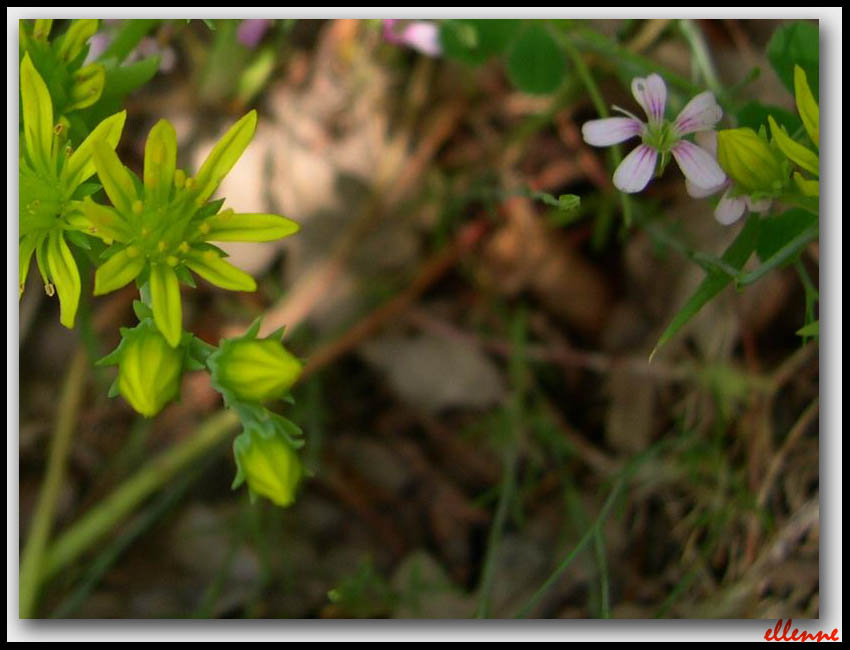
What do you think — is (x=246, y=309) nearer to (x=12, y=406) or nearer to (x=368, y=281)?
(x=368, y=281)

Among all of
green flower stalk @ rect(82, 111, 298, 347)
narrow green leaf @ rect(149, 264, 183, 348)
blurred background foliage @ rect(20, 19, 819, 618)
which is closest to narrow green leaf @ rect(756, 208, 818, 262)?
blurred background foliage @ rect(20, 19, 819, 618)

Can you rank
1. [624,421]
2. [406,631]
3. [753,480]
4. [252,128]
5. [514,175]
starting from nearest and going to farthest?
[252,128]
[406,631]
[753,480]
[624,421]
[514,175]

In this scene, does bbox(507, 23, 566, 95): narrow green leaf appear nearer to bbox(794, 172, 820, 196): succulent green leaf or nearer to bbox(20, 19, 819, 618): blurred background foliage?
bbox(20, 19, 819, 618): blurred background foliage

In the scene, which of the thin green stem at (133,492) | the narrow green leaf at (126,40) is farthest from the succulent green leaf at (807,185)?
the thin green stem at (133,492)

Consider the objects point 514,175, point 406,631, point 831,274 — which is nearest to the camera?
point 831,274

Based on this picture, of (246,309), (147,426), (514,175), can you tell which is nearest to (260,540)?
(147,426)

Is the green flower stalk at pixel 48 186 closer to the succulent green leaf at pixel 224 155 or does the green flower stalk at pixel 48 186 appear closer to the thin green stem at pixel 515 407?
the succulent green leaf at pixel 224 155
